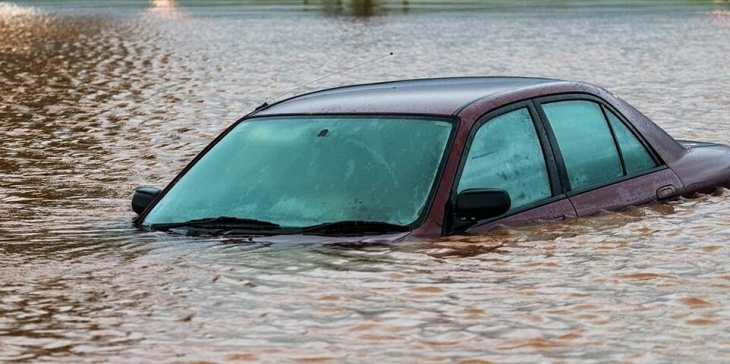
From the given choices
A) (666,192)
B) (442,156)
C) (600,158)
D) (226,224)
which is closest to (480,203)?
(442,156)

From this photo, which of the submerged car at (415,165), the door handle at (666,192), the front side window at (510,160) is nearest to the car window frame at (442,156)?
the submerged car at (415,165)

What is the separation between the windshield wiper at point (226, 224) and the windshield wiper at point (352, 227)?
8.9 inches

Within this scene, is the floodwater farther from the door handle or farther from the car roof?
the car roof

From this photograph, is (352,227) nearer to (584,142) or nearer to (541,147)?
(541,147)

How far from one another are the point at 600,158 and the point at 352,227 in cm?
175

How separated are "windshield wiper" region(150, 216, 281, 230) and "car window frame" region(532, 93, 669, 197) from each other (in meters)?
1.57

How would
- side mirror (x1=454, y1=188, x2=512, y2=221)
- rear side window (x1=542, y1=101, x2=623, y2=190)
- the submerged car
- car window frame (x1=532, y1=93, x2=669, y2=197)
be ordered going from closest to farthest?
side mirror (x1=454, y1=188, x2=512, y2=221) → the submerged car → car window frame (x1=532, y1=93, x2=669, y2=197) → rear side window (x1=542, y1=101, x2=623, y2=190)

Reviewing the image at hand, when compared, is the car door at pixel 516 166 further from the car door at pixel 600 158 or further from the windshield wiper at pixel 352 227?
the windshield wiper at pixel 352 227

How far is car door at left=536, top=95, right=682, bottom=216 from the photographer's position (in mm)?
8898

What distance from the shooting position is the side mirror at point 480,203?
798 cm

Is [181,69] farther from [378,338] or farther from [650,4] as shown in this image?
[650,4]

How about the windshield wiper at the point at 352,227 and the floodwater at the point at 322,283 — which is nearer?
the floodwater at the point at 322,283

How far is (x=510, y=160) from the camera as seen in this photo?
28.1 feet

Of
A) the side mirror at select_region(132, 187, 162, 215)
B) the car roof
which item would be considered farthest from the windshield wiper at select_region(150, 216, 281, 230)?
the car roof
